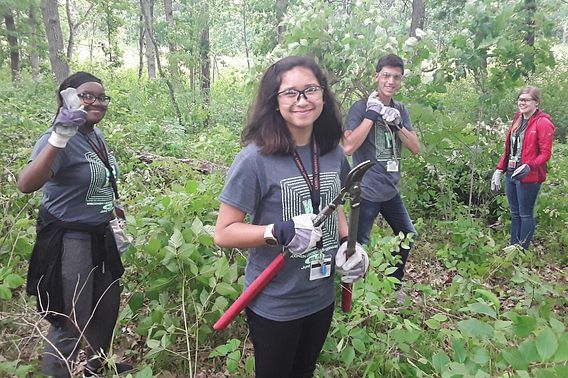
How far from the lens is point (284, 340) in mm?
1906

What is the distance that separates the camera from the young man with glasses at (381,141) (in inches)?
137

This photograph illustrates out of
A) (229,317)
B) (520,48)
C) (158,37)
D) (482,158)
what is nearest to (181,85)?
(158,37)

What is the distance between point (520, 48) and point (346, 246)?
145 inches

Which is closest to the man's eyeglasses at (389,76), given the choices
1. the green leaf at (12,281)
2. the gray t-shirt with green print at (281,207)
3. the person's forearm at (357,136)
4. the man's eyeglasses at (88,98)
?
the person's forearm at (357,136)

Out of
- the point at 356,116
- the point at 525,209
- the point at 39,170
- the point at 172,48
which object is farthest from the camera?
the point at 172,48

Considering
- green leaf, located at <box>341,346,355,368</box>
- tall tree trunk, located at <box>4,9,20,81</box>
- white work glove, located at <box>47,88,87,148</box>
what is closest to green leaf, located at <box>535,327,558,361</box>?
green leaf, located at <box>341,346,355,368</box>

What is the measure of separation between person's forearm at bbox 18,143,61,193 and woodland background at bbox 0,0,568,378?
0.56 metres

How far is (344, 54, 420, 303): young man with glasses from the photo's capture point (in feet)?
11.4

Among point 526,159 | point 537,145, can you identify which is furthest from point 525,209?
point 537,145

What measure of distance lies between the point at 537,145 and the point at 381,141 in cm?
234

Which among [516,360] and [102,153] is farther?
[102,153]

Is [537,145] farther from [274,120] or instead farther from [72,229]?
[72,229]

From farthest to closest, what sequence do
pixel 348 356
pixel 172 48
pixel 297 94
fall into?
pixel 172 48 → pixel 348 356 → pixel 297 94

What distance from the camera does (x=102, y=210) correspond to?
2.49 meters
